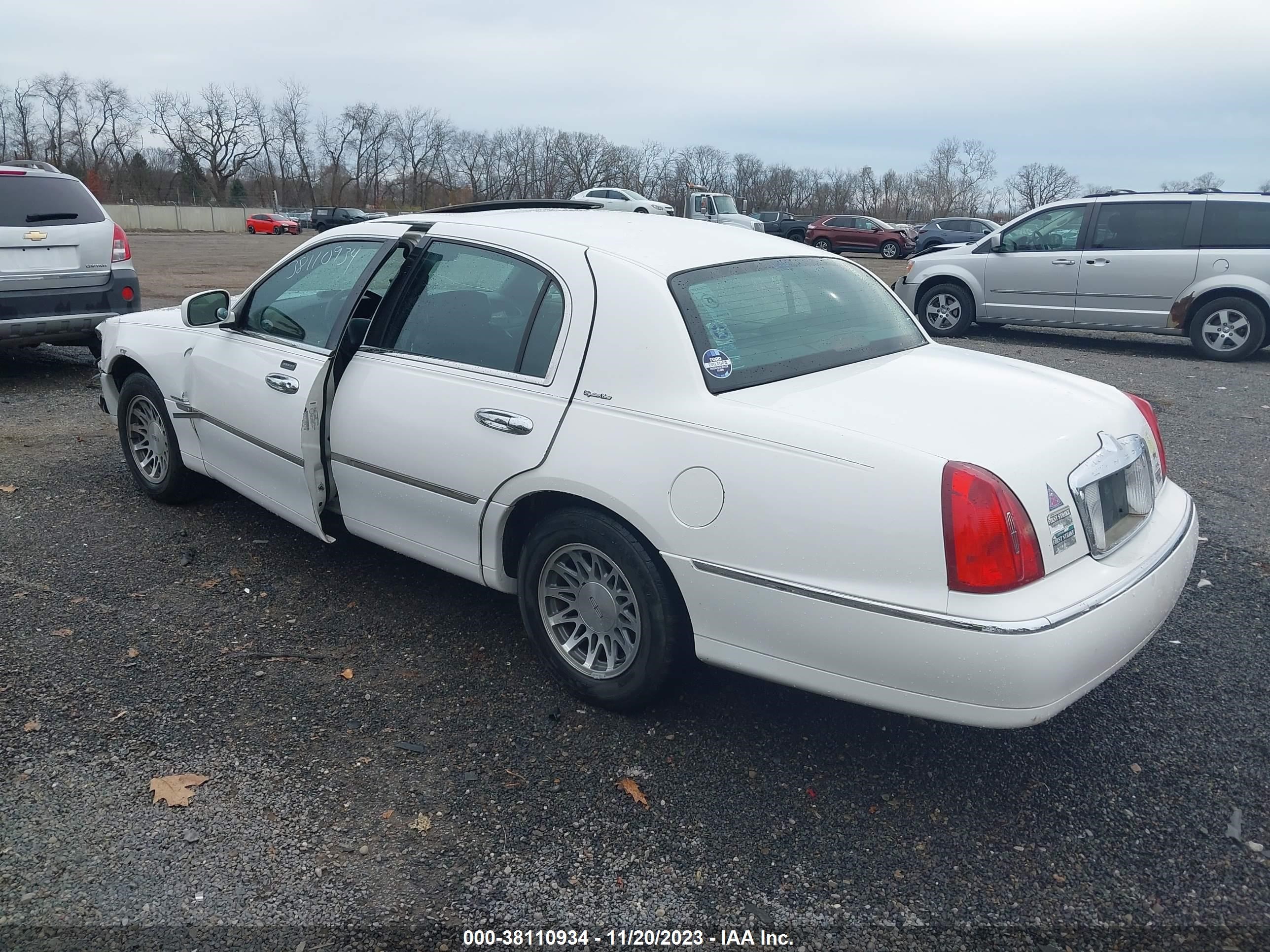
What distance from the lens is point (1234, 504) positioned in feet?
18.3

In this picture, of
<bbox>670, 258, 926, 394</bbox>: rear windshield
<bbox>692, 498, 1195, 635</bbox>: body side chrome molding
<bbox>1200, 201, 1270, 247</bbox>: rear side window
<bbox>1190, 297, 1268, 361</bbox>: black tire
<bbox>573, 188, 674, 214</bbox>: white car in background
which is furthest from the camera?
<bbox>1190, 297, 1268, 361</bbox>: black tire

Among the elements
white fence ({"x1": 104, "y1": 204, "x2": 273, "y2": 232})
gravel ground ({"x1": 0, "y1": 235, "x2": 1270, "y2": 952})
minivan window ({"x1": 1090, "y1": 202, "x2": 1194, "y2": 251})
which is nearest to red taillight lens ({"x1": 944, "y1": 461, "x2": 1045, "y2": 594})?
gravel ground ({"x1": 0, "y1": 235, "x2": 1270, "y2": 952})

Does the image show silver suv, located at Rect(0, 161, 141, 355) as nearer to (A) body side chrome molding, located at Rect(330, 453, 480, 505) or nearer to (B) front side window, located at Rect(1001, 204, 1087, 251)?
(A) body side chrome molding, located at Rect(330, 453, 480, 505)

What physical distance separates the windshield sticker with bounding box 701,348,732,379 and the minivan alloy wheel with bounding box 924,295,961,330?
9.85 m

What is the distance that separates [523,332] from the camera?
11.5 ft

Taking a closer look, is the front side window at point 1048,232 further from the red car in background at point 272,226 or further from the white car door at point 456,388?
the red car in background at point 272,226

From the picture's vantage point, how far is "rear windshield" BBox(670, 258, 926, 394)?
126 inches

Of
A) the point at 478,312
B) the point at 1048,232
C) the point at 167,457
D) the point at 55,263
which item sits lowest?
the point at 167,457

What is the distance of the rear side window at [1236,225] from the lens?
10.4m

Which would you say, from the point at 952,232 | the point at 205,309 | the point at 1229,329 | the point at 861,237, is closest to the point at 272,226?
the point at 861,237

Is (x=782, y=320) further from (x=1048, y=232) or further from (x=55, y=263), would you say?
(x=1048, y=232)

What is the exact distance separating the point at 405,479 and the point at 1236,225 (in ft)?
33.6

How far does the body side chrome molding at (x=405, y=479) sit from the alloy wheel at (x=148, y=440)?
65.5 inches

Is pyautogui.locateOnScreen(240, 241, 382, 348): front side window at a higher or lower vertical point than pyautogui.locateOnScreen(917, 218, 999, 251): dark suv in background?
higher
